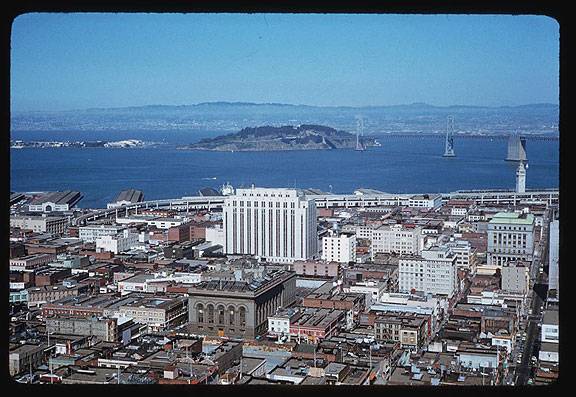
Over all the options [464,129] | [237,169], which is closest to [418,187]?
[464,129]

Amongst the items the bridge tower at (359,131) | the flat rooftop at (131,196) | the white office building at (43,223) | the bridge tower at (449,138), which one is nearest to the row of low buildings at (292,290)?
the white office building at (43,223)

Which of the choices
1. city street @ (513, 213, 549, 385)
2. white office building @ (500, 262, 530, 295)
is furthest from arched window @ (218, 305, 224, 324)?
white office building @ (500, 262, 530, 295)

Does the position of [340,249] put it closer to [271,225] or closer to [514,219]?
[271,225]

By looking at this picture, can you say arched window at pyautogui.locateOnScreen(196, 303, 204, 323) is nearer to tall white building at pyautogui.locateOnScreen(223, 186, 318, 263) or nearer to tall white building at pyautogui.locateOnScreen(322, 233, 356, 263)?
tall white building at pyautogui.locateOnScreen(322, 233, 356, 263)

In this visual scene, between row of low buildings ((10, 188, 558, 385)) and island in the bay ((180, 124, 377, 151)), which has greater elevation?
island in the bay ((180, 124, 377, 151))

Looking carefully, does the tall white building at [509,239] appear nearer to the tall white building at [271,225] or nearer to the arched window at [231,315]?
the tall white building at [271,225]

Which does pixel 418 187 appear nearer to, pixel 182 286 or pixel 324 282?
pixel 324 282

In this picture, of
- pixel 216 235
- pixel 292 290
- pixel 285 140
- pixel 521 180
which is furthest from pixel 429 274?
pixel 285 140
